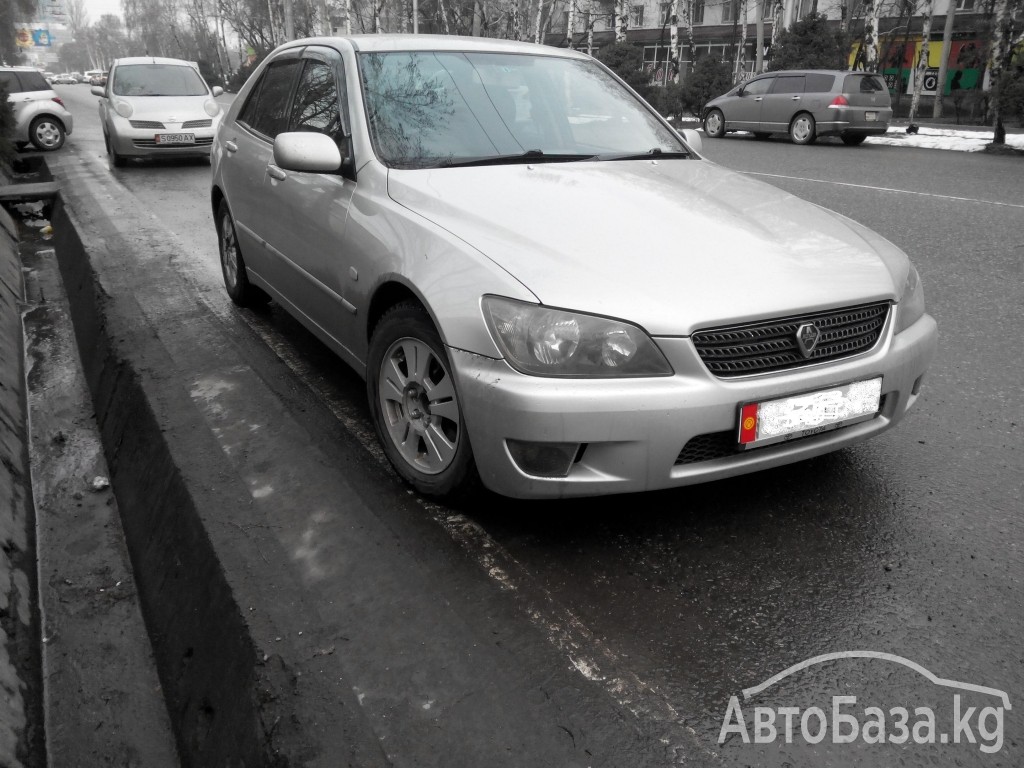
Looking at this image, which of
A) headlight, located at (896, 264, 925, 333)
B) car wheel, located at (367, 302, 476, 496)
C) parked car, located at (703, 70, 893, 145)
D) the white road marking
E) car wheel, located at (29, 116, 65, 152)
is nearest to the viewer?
car wheel, located at (367, 302, 476, 496)

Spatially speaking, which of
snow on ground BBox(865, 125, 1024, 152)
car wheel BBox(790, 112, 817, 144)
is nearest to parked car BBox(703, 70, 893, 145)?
car wheel BBox(790, 112, 817, 144)

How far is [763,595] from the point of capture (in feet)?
8.93

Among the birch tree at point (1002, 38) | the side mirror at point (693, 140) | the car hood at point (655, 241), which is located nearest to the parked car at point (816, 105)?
the birch tree at point (1002, 38)

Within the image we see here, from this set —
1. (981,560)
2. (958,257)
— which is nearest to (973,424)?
(981,560)

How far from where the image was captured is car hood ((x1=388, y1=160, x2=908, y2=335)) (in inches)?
106

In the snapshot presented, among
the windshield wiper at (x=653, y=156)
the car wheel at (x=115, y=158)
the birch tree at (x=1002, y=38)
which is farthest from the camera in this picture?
the birch tree at (x=1002, y=38)

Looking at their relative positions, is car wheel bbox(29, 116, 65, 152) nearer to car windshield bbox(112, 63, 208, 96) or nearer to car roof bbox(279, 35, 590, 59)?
car windshield bbox(112, 63, 208, 96)

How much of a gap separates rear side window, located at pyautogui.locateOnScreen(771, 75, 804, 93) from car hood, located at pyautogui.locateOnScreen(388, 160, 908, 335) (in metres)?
17.0

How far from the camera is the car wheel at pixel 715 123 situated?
69.0 ft

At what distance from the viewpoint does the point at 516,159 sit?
3.72 meters

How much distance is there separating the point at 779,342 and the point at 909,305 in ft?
2.48

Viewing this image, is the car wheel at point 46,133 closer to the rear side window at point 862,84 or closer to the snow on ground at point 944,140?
the rear side window at point 862,84

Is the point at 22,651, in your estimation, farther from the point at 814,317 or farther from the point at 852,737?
the point at 814,317

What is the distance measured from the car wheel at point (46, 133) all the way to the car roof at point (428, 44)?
14.6 m
